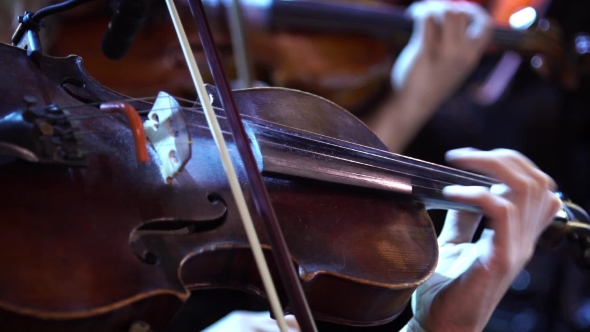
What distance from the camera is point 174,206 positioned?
52 cm

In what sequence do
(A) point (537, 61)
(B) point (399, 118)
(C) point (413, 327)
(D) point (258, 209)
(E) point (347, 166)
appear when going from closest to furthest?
(D) point (258, 209) < (E) point (347, 166) < (C) point (413, 327) < (B) point (399, 118) < (A) point (537, 61)

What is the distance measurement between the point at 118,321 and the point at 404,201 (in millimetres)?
408

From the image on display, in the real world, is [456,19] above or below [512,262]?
above

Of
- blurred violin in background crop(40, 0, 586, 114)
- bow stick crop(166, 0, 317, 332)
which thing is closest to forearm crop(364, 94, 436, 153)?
blurred violin in background crop(40, 0, 586, 114)

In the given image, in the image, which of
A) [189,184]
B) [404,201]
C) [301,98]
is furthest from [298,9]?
[189,184]

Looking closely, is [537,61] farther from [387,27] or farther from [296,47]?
[296,47]

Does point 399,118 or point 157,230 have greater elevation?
point 157,230

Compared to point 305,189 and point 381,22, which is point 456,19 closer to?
point 381,22

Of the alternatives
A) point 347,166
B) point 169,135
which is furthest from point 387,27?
point 169,135

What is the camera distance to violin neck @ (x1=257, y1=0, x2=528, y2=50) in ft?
4.83

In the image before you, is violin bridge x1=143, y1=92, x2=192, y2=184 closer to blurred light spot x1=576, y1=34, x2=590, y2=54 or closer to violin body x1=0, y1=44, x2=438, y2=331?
violin body x1=0, y1=44, x2=438, y2=331

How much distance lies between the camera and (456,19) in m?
1.53

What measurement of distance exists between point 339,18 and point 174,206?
3.74 ft

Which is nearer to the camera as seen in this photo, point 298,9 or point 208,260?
point 208,260
